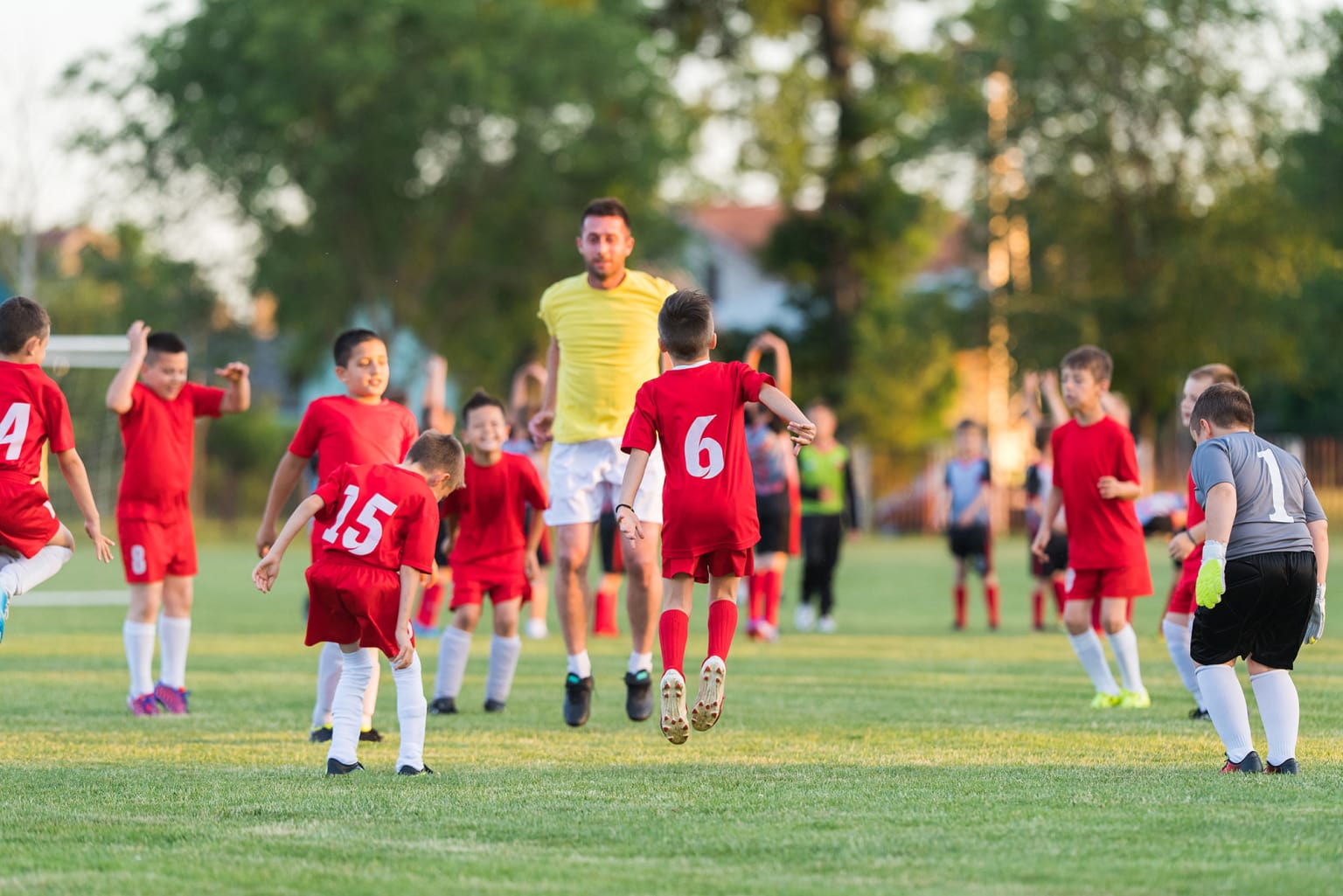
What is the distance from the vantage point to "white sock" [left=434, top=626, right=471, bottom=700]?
9.44 m

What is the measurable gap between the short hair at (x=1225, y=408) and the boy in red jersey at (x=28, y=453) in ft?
15.3

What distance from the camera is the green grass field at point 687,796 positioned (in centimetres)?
493

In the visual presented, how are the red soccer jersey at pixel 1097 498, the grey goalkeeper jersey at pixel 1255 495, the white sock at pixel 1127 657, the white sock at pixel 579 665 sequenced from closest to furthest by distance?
1. the grey goalkeeper jersey at pixel 1255 495
2. the white sock at pixel 579 665
3. the red soccer jersey at pixel 1097 498
4. the white sock at pixel 1127 657

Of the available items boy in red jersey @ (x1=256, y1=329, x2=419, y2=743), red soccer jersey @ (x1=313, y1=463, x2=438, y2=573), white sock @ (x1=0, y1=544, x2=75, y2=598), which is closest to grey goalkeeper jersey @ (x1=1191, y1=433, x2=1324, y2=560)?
red soccer jersey @ (x1=313, y1=463, x2=438, y2=573)

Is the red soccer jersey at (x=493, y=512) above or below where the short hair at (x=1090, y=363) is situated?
below

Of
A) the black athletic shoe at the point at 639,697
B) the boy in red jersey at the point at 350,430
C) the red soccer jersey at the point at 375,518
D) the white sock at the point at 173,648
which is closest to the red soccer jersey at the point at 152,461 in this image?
the white sock at the point at 173,648

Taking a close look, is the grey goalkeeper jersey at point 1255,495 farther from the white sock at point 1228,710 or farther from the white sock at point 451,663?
the white sock at point 451,663

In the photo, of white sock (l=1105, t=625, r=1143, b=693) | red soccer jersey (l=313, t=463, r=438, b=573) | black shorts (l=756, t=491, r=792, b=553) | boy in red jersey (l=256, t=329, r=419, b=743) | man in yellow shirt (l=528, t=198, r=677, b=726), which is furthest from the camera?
black shorts (l=756, t=491, r=792, b=553)

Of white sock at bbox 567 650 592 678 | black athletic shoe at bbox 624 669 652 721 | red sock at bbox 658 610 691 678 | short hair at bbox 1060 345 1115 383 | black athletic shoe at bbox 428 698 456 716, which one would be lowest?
black athletic shoe at bbox 428 698 456 716

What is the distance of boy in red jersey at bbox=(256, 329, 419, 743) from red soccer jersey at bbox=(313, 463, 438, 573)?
3.32ft

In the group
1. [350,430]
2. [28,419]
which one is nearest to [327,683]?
[350,430]

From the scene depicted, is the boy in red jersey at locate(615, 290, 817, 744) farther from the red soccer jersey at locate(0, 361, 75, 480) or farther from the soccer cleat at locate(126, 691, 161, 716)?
the soccer cleat at locate(126, 691, 161, 716)

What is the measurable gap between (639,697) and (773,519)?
23.6 feet

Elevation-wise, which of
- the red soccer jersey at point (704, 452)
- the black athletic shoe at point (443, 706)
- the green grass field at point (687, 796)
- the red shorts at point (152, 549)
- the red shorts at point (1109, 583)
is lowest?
the green grass field at point (687, 796)
